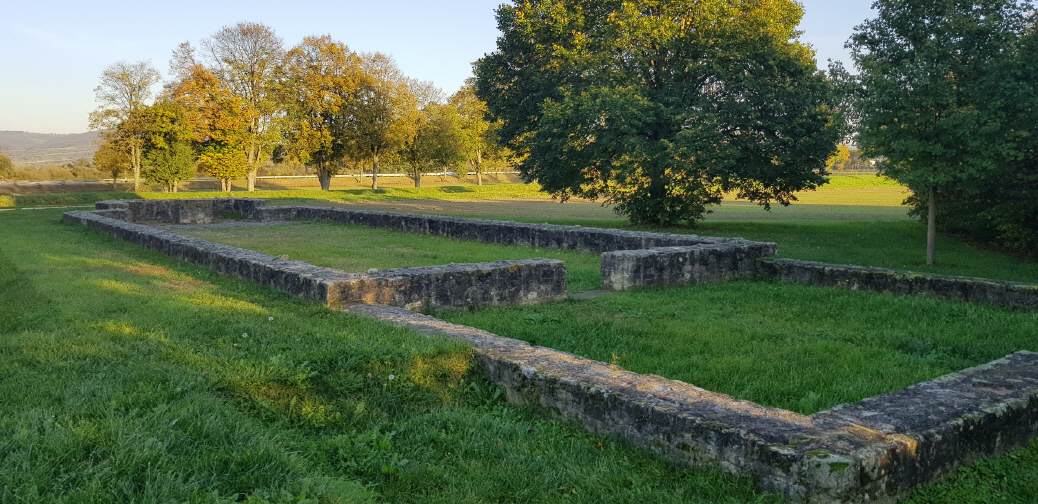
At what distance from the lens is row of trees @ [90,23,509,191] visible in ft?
152

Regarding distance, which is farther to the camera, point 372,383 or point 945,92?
point 945,92

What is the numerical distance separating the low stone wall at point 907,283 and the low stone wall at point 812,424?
4.63 m

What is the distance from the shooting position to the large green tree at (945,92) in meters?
13.4

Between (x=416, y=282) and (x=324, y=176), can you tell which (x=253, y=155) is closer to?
(x=324, y=176)

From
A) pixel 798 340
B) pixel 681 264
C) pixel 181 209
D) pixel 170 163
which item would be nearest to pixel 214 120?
pixel 170 163

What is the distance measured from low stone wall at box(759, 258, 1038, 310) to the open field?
1.66 ft

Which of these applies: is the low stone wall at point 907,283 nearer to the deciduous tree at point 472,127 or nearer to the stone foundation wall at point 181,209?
the stone foundation wall at point 181,209

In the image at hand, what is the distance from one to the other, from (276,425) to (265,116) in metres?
50.3

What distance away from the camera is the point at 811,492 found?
3375 mm

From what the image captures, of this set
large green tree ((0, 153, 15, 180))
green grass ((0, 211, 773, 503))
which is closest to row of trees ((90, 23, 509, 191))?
large green tree ((0, 153, 15, 180))

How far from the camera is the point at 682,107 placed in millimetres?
21234

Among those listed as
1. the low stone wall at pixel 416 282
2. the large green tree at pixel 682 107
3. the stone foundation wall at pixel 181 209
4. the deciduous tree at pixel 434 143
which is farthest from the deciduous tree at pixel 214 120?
the low stone wall at pixel 416 282

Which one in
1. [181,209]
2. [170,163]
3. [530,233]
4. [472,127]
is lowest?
[530,233]

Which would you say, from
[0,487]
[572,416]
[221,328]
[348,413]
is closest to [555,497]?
[572,416]
